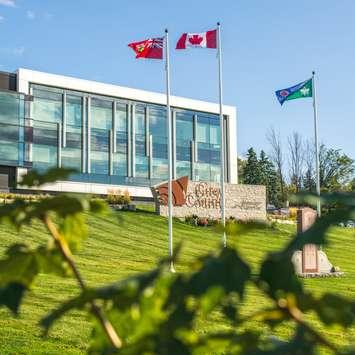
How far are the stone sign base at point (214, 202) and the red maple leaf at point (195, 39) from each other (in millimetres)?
14875

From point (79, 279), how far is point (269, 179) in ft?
248

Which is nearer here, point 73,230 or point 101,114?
point 73,230

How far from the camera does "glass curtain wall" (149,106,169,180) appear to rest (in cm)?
5797

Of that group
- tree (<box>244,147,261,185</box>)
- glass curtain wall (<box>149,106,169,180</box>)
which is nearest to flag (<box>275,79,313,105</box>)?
glass curtain wall (<box>149,106,169,180</box>)

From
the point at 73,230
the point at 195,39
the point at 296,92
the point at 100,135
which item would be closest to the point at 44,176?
the point at 73,230

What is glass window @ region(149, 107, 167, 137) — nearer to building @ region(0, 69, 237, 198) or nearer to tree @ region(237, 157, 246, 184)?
building @ region(0, 69, 237, 198)

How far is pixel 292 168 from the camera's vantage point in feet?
222

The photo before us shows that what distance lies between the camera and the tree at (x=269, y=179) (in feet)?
238

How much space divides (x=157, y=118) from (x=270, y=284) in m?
58.0

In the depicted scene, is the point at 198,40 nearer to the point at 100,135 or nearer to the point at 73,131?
the point at 73,131

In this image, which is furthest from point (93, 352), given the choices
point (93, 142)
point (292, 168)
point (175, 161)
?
point (292, 168)

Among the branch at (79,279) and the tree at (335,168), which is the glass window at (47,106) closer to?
the tree at (335,168)

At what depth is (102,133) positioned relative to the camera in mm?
54562

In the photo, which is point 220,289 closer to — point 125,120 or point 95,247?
point 95,247
